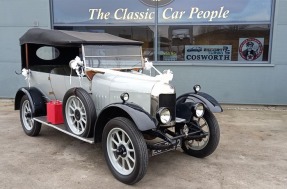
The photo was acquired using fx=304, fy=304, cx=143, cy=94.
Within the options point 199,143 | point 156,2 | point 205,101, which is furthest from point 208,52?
point 199,143

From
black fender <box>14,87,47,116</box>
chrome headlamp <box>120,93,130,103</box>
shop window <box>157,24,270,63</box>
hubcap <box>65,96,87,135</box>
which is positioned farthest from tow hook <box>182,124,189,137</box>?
shop window <box>157,24,270,63</box>

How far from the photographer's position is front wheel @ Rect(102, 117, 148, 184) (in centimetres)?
336

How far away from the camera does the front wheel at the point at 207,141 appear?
4238 mm

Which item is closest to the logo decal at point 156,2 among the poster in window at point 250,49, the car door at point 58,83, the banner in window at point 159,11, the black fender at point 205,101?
the banner in window at point 159,11

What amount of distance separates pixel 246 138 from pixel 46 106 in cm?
351

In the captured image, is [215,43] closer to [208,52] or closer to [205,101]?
[208,52]

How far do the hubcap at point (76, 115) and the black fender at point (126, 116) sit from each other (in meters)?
0.35

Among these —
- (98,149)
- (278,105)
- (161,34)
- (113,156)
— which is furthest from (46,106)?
(278,105)

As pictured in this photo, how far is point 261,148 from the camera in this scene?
482cm

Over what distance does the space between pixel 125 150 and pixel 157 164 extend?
2.36ft

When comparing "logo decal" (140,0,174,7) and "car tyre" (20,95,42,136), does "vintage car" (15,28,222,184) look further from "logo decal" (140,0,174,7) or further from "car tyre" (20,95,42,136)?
"logo decal" (140,0,174,7)

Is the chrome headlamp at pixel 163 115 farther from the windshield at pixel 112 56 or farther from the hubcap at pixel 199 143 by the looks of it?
the windshield at pixel 112 56

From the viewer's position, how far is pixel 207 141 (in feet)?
14.2

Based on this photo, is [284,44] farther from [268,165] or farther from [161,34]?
[268,165]
